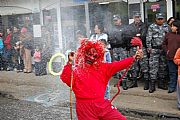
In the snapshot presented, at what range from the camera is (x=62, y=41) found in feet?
35.7

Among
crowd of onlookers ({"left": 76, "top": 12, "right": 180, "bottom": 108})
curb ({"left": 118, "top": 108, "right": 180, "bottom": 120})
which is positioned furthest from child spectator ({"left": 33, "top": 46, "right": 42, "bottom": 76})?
curb ({"left": 118, "top": 108, "right": 180, "bottom": 120})

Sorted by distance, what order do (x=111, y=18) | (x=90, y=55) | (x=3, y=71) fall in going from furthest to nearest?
(x=3, y=71) → (x=111, y=18) → (x=90, y=55)

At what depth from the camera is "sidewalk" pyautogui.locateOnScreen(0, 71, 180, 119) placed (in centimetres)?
777

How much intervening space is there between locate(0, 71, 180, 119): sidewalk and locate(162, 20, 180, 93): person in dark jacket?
1.03ft

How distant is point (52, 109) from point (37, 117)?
0.61 metres

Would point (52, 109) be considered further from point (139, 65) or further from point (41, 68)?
point (41, 68)

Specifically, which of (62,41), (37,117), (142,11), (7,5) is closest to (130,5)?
(142,11)

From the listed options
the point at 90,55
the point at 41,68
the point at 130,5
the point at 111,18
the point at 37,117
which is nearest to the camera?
the point at 90,55

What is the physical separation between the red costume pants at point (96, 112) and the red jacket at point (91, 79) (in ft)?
0.20

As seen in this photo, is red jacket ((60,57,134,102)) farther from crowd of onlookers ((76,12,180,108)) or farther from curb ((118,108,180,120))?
crowd of onlookers ((76,12,180,108))

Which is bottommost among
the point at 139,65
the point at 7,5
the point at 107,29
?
the point at 139,65

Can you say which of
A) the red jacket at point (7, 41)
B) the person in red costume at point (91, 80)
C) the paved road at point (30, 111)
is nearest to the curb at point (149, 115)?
the paved road at point (30, 111)

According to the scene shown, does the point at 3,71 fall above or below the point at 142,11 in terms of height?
below

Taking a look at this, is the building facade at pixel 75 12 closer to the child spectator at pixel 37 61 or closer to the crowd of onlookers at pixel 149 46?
the crowd of onlookers at pixel 149 46
